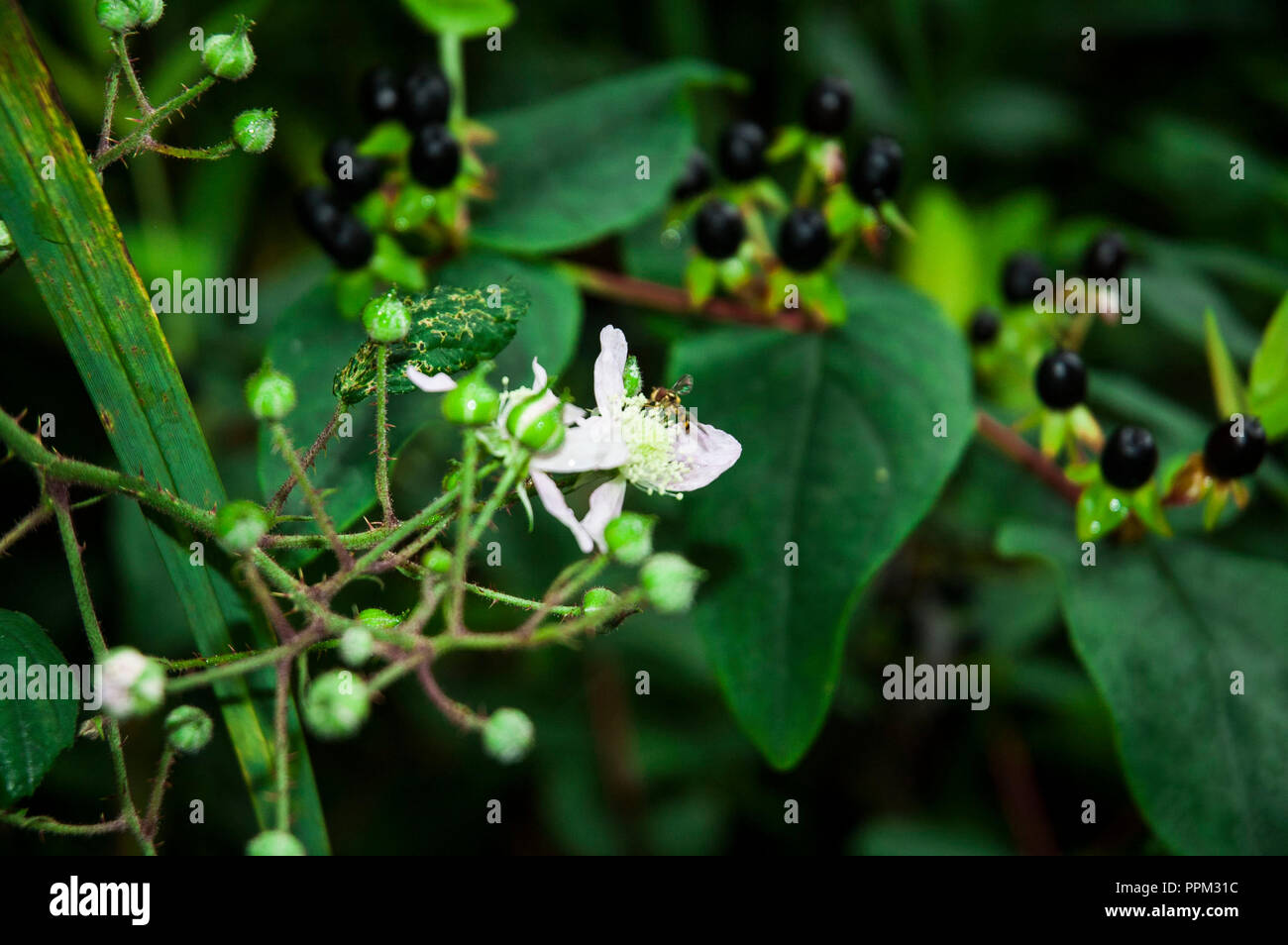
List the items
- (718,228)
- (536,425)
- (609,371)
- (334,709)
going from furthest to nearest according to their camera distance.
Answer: (718,228), (609,371), (536,425), (334,709)

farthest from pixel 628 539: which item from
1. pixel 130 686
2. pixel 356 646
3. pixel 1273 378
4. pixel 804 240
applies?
pixel 1273 378

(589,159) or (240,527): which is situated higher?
(589,159)

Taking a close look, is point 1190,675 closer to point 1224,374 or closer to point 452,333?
point 1224,374

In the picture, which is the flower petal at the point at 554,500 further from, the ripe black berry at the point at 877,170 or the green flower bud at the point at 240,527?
the ripe black berry at the point at 877,170

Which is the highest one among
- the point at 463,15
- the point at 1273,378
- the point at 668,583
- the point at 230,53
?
the point at 463,15

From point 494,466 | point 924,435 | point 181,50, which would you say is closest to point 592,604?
point 494,466

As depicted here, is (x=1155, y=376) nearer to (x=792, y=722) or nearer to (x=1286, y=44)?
(x=1286, y=44)

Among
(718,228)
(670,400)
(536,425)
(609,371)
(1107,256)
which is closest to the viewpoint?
(536,425)

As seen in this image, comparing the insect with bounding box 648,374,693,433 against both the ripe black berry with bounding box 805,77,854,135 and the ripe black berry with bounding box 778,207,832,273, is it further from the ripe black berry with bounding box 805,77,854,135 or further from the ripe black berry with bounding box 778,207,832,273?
the ripe black berry with bounding box 805,77,854,135

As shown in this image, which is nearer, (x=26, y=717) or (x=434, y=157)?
(x=26, y=717)
